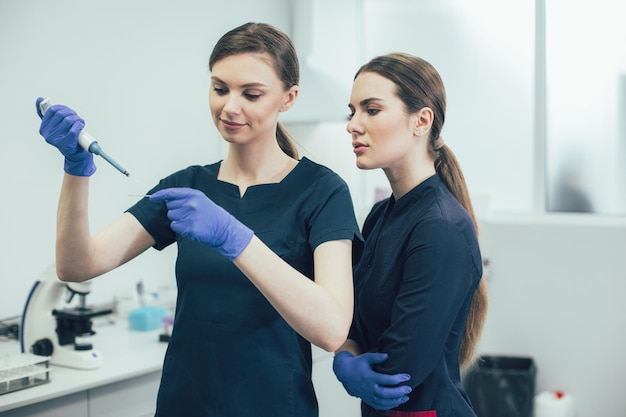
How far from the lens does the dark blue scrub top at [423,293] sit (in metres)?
1.27

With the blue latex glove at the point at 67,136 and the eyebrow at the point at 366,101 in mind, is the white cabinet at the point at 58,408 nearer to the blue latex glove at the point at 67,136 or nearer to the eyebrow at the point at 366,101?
the blue latex glove at the point at 67,136

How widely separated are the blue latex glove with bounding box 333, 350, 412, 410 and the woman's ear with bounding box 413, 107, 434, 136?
48 centimetres

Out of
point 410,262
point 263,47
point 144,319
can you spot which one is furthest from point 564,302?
point 263,47

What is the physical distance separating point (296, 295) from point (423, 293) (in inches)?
12.4

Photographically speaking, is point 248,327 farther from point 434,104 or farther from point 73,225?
point 434,104

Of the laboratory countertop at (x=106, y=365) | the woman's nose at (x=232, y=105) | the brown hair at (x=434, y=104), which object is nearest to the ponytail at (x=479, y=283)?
the brown hair at (x=434, y=104)

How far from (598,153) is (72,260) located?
2.71m

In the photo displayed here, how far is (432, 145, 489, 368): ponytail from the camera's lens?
4.94ft

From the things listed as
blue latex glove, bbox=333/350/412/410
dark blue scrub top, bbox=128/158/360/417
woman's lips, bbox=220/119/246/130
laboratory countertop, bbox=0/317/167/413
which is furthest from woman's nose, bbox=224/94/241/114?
laboratory countertop, bbox=0/317/167/413

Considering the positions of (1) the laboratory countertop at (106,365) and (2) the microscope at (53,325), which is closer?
(1) the laboratory countertop at (106,365)

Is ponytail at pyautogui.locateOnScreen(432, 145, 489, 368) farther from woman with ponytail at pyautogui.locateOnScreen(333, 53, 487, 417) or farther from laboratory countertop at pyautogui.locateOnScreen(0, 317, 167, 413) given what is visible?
laboratory countertop at pyautogui.locateOnScreen(0, 317, 167, 413)

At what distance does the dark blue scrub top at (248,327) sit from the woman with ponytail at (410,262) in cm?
12

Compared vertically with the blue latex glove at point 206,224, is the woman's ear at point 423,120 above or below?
above

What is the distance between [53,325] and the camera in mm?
2016
